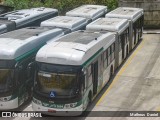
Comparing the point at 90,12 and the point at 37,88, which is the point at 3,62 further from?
the point at 90,12

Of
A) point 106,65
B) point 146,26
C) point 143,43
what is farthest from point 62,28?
point 146,26

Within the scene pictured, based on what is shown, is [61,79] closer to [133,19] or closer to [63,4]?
[133,19]

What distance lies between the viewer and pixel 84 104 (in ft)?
47.9

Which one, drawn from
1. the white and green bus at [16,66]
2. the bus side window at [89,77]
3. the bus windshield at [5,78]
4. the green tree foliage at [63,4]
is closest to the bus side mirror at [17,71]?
the white and green bus at [16,66]

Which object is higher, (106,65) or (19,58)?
(19,58)

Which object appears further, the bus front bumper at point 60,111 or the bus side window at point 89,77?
the bus side window at point 89,77

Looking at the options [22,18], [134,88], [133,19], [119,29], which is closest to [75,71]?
[134,88]

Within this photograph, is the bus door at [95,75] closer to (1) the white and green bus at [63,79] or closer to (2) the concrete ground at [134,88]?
(1) the white and green bus at [63,79]

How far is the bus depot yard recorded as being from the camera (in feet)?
45.5

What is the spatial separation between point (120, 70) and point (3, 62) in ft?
29.1

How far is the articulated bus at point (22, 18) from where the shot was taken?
20.2 meters

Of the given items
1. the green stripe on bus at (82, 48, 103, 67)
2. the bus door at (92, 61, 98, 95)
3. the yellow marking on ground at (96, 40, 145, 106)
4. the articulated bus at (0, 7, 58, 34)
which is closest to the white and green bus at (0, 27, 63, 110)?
the green stripe on bus at (82, 48, 103, 67)

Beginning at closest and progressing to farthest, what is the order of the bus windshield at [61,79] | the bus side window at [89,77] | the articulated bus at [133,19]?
the bus windshield at [61,79], the bus side window at [89,77], the articulated bus at [133,19]

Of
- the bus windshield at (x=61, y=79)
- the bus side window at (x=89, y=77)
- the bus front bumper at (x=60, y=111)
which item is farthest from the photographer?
the bus side window at (x=89, y=77)
